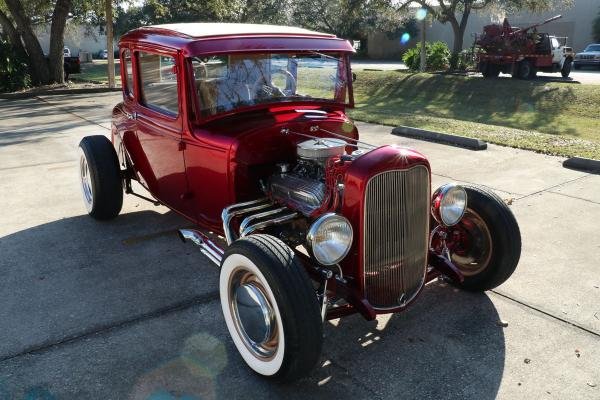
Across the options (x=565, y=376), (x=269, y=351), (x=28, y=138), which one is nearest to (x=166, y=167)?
(x=269, y=351)

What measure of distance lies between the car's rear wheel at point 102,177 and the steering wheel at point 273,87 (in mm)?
1837

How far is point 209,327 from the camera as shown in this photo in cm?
327

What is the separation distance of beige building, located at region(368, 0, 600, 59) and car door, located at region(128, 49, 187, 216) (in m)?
31.6

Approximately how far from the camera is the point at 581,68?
92.6 ft

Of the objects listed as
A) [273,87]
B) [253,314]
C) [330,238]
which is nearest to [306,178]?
[330,238]

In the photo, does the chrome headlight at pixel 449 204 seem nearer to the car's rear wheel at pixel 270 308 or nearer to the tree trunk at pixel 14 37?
the car's rear wheel at pixel 270 308

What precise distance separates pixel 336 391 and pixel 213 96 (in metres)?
2.24

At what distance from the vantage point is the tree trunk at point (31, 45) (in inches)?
659

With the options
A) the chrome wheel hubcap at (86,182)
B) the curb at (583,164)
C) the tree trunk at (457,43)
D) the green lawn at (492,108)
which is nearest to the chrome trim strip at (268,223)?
the chrome wheel hubcap at (86,182)

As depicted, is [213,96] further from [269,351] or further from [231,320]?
[269,351]

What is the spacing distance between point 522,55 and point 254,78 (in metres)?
19.6

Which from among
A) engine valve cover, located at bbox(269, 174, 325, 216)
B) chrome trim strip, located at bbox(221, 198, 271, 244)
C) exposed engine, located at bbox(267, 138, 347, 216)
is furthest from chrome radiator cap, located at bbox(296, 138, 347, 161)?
chrome trim strip, located at bbox(221, 198, 271, 244)

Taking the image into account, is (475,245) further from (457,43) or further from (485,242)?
(457,43)

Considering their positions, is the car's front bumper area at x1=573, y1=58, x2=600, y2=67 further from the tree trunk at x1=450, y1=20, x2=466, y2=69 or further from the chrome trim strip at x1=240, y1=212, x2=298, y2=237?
the chrome trim strip at x1=240, y1=212, x2=298, y2=237
